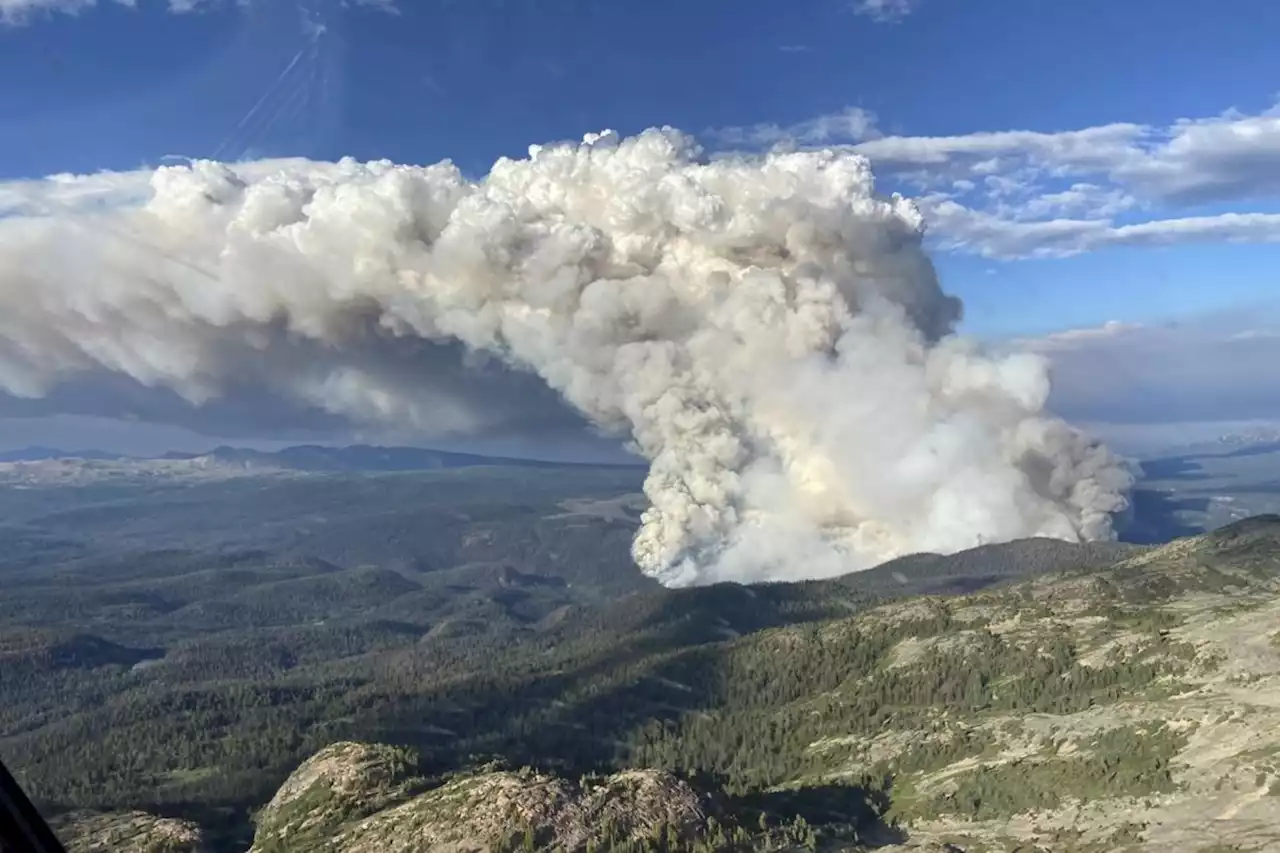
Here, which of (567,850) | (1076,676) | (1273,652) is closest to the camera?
(567,850)

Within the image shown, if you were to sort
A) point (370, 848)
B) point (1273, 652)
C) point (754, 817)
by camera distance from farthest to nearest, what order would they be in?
point (1273, 652) → point (754, 817) → point (370, 848)

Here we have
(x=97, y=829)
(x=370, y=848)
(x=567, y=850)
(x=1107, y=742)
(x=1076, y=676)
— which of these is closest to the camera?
(x=567, y=850)

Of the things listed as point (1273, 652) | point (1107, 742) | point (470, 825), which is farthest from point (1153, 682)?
point (470, 825)

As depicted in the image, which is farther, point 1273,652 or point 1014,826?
point 1273,652

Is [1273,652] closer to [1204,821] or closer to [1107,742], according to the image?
[1107,742]

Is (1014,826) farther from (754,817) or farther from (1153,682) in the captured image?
(1153,682)

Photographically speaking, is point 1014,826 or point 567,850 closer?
point 567,850

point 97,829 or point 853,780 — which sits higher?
point 97,829

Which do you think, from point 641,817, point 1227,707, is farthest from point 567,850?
point 1227,707

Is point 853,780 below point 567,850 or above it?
below
